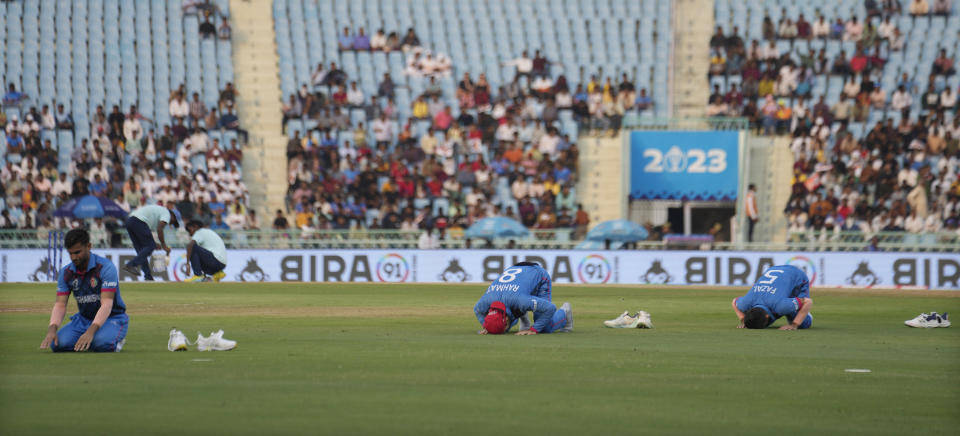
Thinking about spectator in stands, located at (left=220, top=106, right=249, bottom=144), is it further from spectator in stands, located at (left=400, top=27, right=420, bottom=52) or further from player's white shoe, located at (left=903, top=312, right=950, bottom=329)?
player's white shoe, located at (left=903, top=312, right=950, bottom=329)

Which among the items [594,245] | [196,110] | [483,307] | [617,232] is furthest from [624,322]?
[196,110]

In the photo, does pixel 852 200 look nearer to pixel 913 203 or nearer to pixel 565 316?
pixel 913 203

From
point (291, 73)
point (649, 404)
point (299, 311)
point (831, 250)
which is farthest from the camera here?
point (291, 73)

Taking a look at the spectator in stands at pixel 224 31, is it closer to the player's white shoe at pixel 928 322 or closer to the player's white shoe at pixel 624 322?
the player's white shoe at pixel 624 322

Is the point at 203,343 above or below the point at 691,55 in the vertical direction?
below

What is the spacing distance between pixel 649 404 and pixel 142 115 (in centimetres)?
3236

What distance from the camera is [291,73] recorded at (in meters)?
41.1

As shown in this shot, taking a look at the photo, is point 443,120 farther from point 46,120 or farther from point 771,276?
point 771,276

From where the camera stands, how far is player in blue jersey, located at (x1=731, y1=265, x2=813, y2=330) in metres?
16.5

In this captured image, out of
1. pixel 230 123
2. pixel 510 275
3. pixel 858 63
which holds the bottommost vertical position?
pixel 510 275

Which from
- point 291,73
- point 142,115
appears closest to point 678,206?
point 291,73

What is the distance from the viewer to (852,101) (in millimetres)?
38219

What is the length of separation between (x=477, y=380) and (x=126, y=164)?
93.4 ft

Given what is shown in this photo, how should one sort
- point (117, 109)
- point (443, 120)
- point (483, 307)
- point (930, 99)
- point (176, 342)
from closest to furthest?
point (176, 342)
point (483, 307)
point (930, 99)
point (117, 109)
point (443, 120)
